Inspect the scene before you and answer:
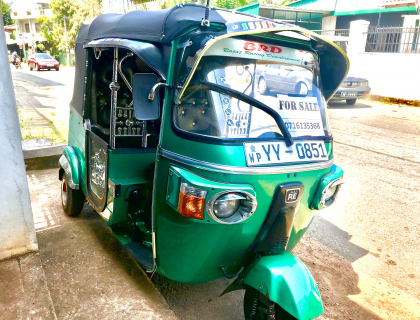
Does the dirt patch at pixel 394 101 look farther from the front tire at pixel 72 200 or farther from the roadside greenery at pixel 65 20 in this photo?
the roadside greenery at pixel 65 20

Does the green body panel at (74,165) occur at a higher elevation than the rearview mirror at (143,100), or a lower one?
lower

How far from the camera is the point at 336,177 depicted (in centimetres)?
262

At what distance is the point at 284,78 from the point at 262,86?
23 centimetres

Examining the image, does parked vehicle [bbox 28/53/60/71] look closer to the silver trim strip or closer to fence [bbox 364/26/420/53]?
fence [bbox 364/26/420/53]

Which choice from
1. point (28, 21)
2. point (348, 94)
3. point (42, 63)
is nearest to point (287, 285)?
point (348, 94)

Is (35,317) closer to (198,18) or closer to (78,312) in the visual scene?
(78,312)

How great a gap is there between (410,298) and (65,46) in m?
41.2

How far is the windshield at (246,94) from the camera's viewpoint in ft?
7.39

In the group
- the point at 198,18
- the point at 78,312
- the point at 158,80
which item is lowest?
the point at 78,312

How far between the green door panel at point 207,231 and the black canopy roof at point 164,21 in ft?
2.76

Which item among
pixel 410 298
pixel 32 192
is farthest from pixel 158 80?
pixel 32 192

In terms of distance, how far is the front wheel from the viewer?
2221 mm

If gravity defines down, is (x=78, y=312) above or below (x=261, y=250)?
below

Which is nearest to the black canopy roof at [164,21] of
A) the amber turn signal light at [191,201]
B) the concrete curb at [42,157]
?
the amber turn signal light at [191,201]
